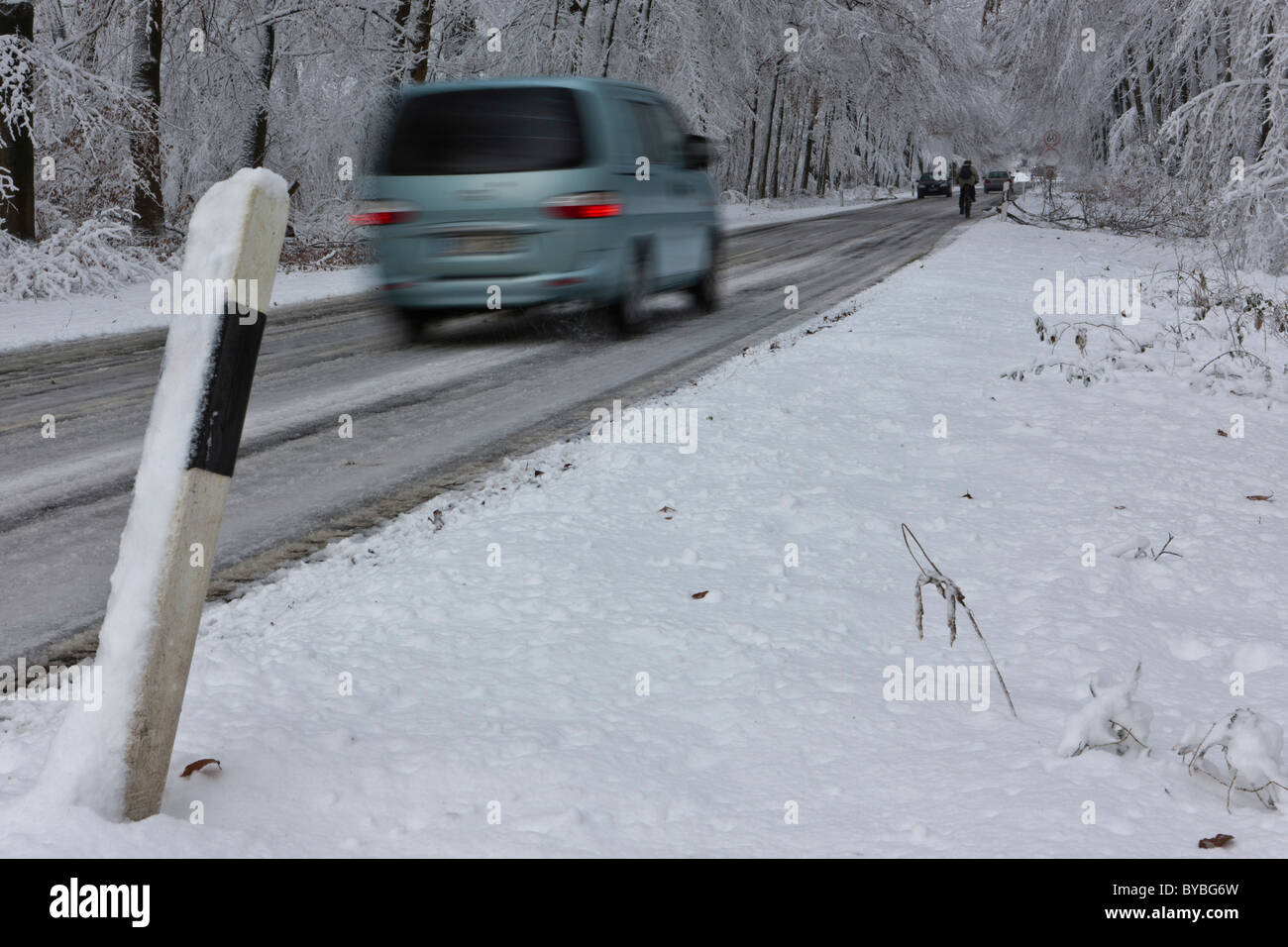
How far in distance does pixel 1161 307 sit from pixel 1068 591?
895cm

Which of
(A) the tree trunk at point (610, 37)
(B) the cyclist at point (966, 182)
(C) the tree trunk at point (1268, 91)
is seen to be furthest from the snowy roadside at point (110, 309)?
(B) the cyclist at point (966, 182)

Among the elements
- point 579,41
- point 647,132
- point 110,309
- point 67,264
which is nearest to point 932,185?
point 579,41

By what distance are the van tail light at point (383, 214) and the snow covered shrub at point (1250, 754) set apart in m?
8.20

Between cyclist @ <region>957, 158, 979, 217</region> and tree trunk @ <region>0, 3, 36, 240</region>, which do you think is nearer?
tree trunk @ <region>0, 3, 36, 240</region>

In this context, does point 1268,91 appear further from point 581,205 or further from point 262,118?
point 262,118

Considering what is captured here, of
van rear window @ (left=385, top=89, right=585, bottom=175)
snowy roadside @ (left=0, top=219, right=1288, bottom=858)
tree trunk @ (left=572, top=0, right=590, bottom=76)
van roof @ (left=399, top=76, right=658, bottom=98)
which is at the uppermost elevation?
tree trunk @ (left=572, top=0, right=590, bottom=76)

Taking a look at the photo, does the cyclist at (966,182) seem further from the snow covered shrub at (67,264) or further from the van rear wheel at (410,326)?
the van rear wheel at (410,326)

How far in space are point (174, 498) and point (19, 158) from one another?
1587 cm

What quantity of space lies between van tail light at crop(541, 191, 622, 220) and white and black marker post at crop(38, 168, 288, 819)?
24.0 feet

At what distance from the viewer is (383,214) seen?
977 centimetres

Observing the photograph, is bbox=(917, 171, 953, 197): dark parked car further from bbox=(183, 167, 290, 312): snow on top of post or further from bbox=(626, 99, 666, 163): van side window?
bbox=(183, 167, 290, 312): snow on top of post

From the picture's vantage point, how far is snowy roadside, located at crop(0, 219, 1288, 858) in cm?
250

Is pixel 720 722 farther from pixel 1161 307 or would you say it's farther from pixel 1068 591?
pixel 1161 307

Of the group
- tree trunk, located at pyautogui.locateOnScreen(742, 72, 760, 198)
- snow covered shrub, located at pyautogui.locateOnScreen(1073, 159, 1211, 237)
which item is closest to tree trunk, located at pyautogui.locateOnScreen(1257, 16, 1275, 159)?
snow covered shrub, located at pyautogui.locateOnScreen(1073, 159, 1211, 237)
